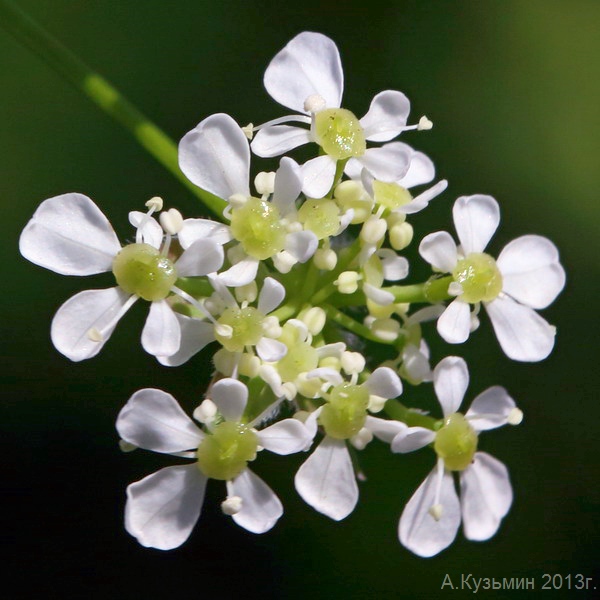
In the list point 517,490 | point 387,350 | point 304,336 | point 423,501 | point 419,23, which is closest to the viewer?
point 304,336

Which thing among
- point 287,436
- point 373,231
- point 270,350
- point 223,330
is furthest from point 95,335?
point 373,231

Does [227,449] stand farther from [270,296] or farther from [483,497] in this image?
[483,497]

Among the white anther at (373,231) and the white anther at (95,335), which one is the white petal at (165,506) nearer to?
the white anther at (95,335)

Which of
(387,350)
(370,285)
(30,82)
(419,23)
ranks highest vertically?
(419,23)

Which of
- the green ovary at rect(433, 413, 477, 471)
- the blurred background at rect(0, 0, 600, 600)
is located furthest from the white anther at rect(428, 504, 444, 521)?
the blurred background at rect(0, 0, 600, 600)

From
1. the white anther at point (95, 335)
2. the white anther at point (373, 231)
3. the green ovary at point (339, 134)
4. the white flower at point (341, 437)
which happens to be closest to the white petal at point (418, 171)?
the green ovary at point (339, 134)

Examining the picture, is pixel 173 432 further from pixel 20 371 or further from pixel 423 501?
pixel 20 371

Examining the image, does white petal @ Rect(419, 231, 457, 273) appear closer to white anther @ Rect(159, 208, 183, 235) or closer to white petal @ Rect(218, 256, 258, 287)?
white petal @ Rect(218, 256, 258, 287)

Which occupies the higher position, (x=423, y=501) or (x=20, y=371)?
(x=20, y=371)

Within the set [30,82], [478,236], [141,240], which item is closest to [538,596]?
[478,236]
